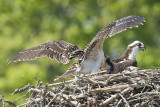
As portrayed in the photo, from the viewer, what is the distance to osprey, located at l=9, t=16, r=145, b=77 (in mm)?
8500

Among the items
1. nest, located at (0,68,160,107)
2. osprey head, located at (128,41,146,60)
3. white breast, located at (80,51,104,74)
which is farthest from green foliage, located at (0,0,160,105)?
nest, located at (0,68,160,107)

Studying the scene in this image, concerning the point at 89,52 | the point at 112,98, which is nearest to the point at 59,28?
the point at 89,52

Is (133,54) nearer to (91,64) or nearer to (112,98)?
(91,64)

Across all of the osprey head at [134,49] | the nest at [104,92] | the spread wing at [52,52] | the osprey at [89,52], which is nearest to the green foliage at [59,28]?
the osprey head at [134,49]

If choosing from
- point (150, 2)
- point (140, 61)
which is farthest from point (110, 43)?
point (140, 61)

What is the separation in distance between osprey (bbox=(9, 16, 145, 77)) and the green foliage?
4.94m

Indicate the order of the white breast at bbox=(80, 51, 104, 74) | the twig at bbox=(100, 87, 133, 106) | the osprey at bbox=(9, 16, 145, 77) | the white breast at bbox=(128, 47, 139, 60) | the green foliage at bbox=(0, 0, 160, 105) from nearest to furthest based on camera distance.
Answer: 1. the twig at bbox=(100, 87, 133, 106)
2. the osprey at bbox=(9, 16, 145, 77)
3. the white breast at bbox=(80, 51, 104, 74)
4. the white breast at bbox=(128, 47, 139, 60)
5. the green foliage at bbox=(0, 0, 160, 105)

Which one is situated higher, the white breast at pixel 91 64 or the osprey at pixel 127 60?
the osprey at pixel 127 60

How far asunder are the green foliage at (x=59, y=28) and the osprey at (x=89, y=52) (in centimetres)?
494

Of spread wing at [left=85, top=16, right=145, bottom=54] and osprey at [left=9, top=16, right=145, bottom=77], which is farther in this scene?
osprey at [left=9, top=16, right=145, bottom=77]

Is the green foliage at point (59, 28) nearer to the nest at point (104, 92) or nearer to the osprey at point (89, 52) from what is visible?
the osprey at point (89, 52)

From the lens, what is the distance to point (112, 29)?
26.3ft

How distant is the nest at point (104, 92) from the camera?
7105 millimetres

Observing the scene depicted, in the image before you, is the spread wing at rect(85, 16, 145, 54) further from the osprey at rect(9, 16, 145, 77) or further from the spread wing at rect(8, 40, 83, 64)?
the spread wing at rect(8, 40, 83, 64)
